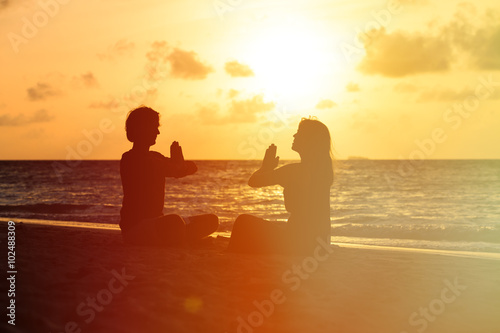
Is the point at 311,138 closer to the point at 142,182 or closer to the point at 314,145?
the point at 314,145

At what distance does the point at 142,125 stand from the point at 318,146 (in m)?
2.55

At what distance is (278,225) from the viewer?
23.8ft

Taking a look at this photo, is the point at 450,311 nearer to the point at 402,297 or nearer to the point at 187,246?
the point at 402,297

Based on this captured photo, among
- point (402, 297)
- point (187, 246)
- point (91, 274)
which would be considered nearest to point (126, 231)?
point (187, 246)

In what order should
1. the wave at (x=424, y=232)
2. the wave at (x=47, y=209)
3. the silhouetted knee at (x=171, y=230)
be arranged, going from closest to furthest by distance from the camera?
the silhouetted knee at (x=171, y=230)
the wave at (x=424, y=232)
the wave at (x=47, y=209)

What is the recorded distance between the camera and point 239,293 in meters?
4.94

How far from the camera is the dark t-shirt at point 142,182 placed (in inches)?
277

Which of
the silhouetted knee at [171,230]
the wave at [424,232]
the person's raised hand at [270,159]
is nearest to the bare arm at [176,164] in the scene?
the silhouetted knee at [171,230]

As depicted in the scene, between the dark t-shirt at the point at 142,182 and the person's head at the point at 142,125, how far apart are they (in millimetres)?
207

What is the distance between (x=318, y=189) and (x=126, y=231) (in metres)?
3.10

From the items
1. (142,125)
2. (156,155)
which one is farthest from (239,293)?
(142,125)

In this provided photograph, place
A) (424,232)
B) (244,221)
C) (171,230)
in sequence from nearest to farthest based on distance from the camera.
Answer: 1. (244,221)
2. (171,230)
3. (424,232)

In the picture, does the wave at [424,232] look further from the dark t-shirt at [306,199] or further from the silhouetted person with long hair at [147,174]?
the silhouetted person with long hair at [147,174]

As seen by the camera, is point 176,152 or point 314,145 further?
point 176,152
